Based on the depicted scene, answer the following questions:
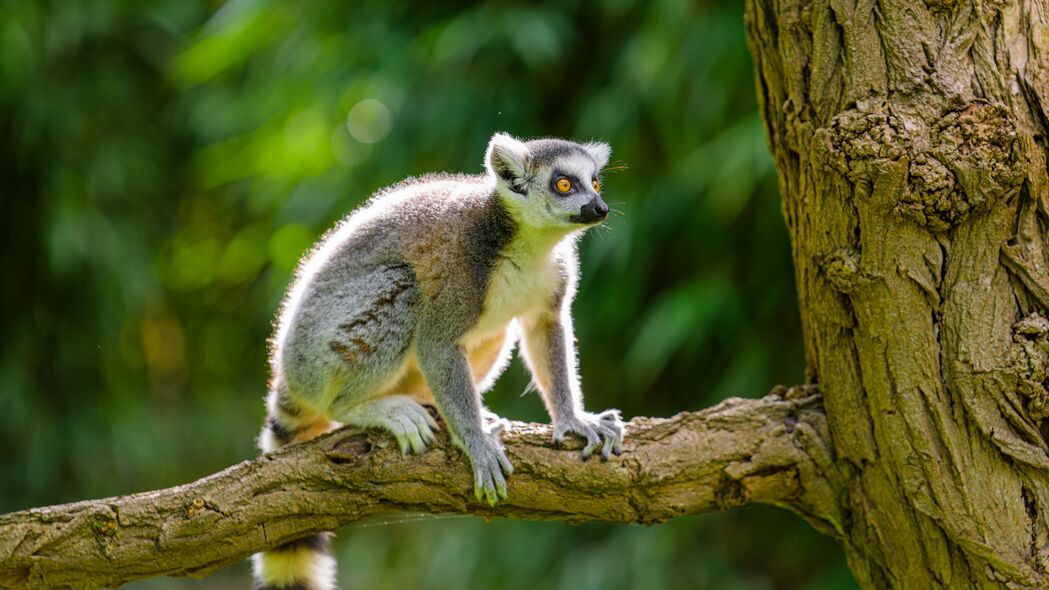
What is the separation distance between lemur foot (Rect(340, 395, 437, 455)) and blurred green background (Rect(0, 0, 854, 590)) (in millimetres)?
2382

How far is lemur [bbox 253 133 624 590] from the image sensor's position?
3.17 meters

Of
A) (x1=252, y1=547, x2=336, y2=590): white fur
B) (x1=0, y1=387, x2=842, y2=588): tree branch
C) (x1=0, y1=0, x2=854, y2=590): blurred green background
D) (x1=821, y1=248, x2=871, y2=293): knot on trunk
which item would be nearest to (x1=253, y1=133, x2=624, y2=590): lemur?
(x1=252, y1=547, x2=336, y2=590): white fur

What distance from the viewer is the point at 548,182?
3.25 metres

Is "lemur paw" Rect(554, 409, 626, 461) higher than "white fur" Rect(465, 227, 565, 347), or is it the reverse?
"white fur" Rect(465, 227, 565, 347)

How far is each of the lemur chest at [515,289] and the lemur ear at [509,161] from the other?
0.25 metres

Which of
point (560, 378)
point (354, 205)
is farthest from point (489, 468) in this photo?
point (354, 205)

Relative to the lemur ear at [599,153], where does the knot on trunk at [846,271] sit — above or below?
below

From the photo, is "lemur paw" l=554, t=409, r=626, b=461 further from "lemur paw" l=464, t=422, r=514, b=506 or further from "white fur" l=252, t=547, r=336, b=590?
"white fur" l=252, t=547, r=336, b=590

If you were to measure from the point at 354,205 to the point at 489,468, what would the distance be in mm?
3625

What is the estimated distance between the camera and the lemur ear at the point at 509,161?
3299 millimetres

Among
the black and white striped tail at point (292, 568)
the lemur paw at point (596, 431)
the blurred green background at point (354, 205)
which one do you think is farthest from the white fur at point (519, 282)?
the blurred green background at point (354, 205)

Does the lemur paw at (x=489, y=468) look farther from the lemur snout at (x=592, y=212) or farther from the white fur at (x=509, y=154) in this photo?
the white fur at (x=509, y=154)

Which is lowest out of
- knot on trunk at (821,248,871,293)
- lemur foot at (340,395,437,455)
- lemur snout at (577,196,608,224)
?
knot on trunk at (821,248,871,293)

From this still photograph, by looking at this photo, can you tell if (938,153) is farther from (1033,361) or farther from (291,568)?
(291,568)
